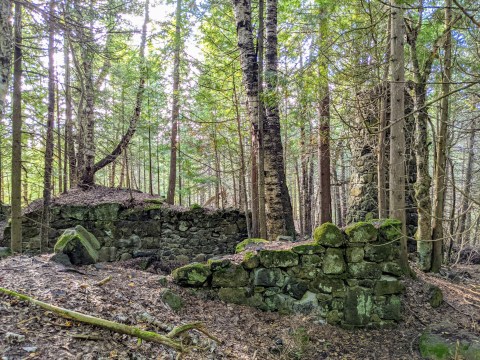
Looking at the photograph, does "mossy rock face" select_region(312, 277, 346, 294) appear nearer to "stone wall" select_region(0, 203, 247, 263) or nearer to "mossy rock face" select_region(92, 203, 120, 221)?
"stone wall" select_region(0, 203, 247, 263)

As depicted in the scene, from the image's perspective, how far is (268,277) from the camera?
4.36 m

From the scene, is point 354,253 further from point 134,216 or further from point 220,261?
point 134,216

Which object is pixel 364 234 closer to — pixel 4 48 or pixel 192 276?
pixel 192 276

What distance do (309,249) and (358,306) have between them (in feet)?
3.38

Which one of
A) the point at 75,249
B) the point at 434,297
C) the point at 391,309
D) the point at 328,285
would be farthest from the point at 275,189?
the point at 75,249

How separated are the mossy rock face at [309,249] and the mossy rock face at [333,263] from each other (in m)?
0.12

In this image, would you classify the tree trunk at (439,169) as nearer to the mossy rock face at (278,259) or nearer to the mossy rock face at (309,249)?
the mossy rock face at (309,249)

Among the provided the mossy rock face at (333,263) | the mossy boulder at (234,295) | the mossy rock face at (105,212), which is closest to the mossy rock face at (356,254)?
the mossy rock face at (333,263)

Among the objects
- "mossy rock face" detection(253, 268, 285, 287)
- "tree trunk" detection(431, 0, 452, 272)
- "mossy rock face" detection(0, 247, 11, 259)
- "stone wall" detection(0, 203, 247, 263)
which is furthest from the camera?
"stone wall" detection(0, 203, 247, 263)

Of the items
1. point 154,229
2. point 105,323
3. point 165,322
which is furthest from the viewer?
point 154,229

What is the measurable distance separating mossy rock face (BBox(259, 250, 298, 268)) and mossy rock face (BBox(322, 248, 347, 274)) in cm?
43

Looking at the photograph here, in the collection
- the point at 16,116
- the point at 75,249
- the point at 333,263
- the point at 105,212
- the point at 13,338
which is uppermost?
the point at 16,116

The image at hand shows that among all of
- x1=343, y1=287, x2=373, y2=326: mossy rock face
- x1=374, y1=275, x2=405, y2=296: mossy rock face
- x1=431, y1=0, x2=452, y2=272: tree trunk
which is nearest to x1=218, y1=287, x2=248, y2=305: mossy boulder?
x1=343, y1=287, x2=373, y2=326: mossy rock face

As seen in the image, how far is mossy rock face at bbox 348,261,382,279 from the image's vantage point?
434 centimetres
